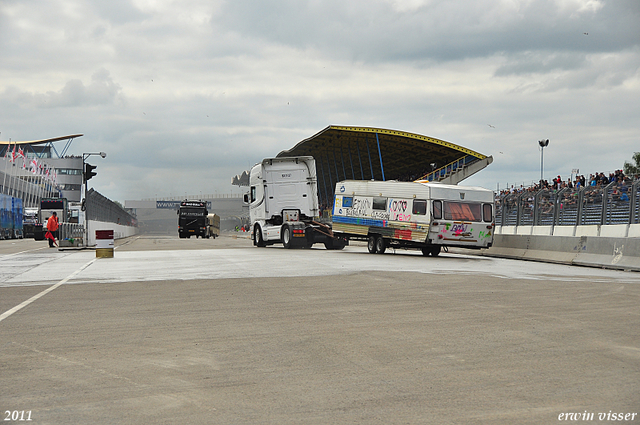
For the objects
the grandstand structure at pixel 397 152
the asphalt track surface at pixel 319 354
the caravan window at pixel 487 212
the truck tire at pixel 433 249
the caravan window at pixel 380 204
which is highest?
the grandstand structure at pixel 397 152

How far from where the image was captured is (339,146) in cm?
7362

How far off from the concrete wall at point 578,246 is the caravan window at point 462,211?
2.05 m

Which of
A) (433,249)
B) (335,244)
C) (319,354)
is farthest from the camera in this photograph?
(335,244)

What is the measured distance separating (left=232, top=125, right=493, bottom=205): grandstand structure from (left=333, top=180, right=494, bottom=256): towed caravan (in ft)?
82.7

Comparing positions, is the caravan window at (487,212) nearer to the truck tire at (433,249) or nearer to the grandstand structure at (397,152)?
the truck tire at (433,249)

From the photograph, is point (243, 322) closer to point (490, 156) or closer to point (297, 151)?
point (490, 156)

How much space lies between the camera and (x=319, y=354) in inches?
251

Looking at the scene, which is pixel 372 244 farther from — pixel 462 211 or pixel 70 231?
pixel 70 231

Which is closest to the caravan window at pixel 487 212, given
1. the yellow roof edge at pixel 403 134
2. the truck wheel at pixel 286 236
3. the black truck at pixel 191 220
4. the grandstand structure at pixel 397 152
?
the truck wheel at pixel 286 236

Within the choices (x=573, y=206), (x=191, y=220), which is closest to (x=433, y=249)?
(x=573, y=206)

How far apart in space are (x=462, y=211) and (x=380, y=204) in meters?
3.37

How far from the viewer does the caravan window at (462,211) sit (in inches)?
971

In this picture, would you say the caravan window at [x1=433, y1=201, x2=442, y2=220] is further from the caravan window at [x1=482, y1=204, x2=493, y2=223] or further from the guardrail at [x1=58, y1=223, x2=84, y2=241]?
the guardrail at [x1=58, y1=223, x2=84, y2=241]

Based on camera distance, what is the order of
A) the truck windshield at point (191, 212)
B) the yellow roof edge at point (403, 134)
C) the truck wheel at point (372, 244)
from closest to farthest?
1. the truck wheel at point (372, 244)
2. the yellow roof edge at point (403, 134)
3. the truck windshield at point (191, 212)
